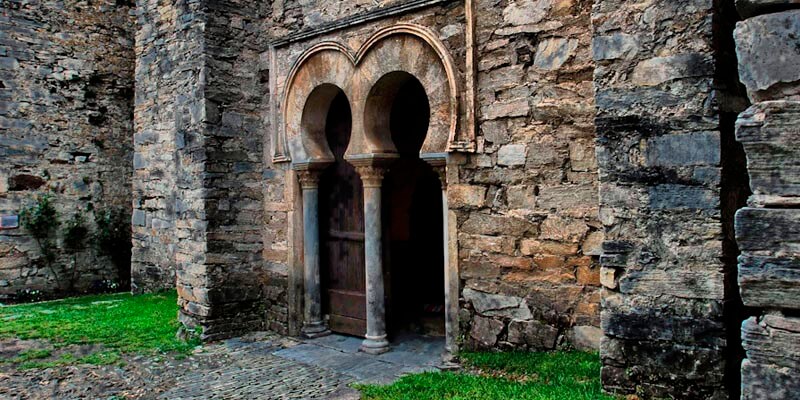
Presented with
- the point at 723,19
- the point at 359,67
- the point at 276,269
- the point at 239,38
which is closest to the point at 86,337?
the point at 276,269

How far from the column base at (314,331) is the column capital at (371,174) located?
68.3 inches

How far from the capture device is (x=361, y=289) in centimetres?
671

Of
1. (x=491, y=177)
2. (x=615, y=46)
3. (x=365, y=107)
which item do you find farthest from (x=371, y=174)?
(x=615, y=46)

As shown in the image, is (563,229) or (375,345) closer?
(563,229)

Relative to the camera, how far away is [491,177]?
5.15 metres

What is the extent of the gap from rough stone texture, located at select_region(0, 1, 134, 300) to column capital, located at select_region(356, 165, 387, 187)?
6.24 m

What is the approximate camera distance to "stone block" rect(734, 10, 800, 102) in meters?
2.29

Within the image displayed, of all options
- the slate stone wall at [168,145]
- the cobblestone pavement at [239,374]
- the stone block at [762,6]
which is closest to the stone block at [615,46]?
the stone block at [762,6]

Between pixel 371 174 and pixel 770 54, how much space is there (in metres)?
4.17

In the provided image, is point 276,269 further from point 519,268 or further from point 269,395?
point 519,268

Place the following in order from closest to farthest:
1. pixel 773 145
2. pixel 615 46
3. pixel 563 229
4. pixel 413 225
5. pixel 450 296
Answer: pixel 773 145 < pixel 615 46 < pixel 563 229 < pixel 450 296 < pixel 413 225

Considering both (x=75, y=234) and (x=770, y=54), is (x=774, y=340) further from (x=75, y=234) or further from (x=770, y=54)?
(x=75, y=234)

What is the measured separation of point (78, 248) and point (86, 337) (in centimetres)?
398

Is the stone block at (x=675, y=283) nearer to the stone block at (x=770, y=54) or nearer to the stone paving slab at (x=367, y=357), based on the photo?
the stone block at (x=770, y=54)
